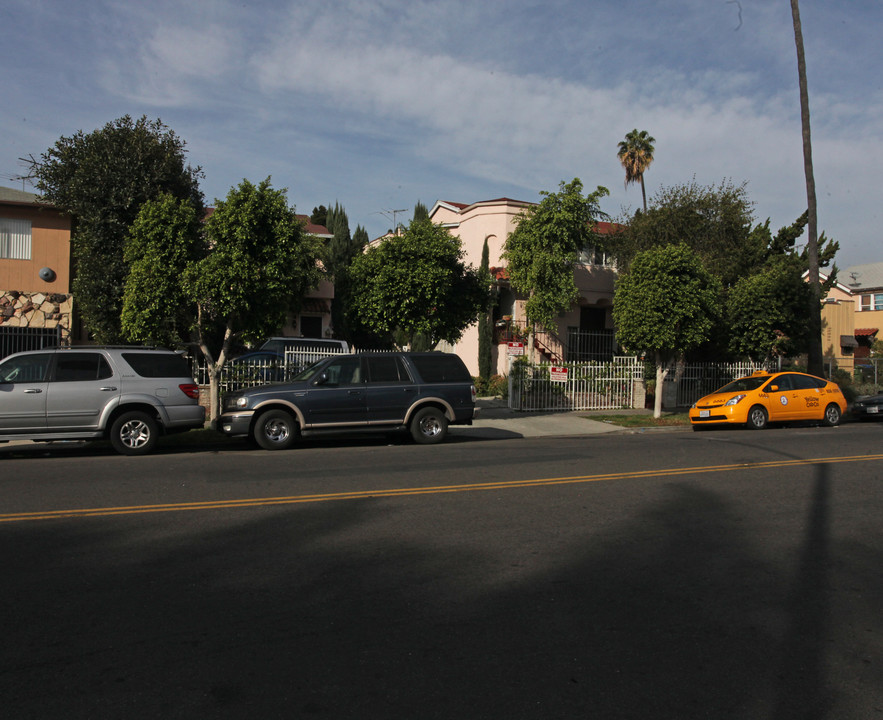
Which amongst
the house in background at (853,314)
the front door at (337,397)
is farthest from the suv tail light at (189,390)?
the house in background at (853,314)

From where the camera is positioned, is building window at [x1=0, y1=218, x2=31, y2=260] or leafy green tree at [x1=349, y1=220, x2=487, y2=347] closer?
leafy green tree at [x1=349, y1=220, x2=487, y2=347]

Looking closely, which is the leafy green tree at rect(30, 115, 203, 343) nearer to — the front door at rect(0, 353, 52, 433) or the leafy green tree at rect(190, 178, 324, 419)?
the leafy green tree at rect(190, 178, 324, 419)

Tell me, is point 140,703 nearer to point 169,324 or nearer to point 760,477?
point 760,477

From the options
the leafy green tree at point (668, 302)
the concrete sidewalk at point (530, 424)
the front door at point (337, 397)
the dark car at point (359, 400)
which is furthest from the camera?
the leafy green tree at point (668, 302)

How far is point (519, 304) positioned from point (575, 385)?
7.41 m

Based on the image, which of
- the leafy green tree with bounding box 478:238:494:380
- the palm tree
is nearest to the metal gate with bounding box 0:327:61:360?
the leafy green tree with bounding box 478:238:494:380

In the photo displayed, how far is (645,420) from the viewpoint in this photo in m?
19.5

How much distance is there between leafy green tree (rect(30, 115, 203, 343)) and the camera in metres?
18.0

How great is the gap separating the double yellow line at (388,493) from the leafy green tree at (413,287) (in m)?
9.38

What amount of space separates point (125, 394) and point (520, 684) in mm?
10171

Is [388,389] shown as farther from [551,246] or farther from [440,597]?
[551,246]

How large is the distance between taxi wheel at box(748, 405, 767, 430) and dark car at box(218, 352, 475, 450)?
7.53 m

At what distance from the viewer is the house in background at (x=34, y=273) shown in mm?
19094

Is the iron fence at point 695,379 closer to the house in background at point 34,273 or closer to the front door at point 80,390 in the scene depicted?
the front door at point 80,390
